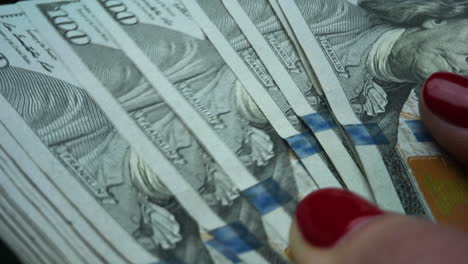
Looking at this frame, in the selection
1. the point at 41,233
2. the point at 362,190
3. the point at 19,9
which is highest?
the point at 19,9

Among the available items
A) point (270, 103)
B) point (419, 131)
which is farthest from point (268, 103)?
point (419, 131)

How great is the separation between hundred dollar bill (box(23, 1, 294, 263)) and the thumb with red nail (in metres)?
0.06

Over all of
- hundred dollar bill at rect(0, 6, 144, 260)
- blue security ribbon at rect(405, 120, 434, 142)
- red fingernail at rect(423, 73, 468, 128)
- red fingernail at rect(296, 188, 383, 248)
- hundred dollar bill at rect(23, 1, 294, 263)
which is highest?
hundred dollar bill at rect(0, 6, 144, 260)

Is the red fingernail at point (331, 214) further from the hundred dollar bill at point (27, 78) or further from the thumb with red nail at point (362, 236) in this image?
the hundred dollar bill at point (27, 78)

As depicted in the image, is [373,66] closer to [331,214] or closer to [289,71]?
[289,71]

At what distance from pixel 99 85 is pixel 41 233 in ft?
0.38

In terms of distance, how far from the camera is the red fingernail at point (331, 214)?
0.26 m

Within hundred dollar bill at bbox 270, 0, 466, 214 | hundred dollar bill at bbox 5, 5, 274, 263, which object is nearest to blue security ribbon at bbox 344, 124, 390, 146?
hundred dollar bill at bbox 270, 0, 466, 214

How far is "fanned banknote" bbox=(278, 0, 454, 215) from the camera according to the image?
0.36 meters

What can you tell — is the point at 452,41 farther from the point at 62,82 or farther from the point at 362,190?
the point at 62,82

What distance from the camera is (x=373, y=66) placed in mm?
422

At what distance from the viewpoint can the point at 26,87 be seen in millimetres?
369

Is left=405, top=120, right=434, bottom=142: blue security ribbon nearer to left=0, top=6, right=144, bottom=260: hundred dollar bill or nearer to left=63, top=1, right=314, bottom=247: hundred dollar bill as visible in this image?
left=63, top=1, right=314, bottom=247: hundred dollar bill

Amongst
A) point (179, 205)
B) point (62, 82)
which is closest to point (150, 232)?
point (179, 205)
